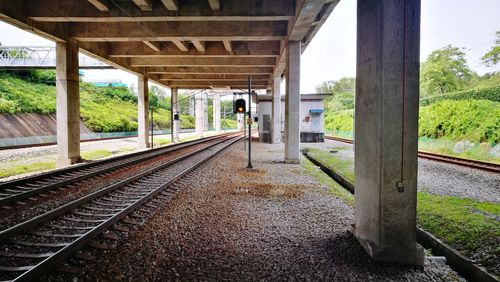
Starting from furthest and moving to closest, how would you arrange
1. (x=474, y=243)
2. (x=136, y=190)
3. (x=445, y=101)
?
(x=445, y=101), (x=136, y=190), (x=474, y=243)

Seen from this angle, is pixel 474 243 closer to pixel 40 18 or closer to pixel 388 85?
pixel 388 85

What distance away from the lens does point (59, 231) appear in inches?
178

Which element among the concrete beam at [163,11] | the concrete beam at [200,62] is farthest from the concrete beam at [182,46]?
the concrete beam at [163,11]

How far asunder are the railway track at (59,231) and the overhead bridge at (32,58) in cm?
2413

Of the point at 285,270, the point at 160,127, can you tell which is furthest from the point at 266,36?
the point at 160,127

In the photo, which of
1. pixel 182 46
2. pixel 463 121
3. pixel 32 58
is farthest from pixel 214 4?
pixel 32 58

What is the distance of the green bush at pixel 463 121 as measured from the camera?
1639 cm

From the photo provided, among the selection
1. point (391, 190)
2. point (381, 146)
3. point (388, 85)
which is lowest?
point (391, 190)

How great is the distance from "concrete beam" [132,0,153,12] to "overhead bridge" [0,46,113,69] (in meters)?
18.2

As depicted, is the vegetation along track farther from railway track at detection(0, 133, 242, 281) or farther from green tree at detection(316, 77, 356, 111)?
green tree at detection(316, 77, 356, 111)

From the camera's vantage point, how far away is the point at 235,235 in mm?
4488

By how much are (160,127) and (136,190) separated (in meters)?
50.2

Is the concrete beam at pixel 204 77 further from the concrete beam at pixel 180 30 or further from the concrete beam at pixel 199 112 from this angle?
the concrete beam at pixel 199 112

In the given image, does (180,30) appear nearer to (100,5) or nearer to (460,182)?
(100,5)
